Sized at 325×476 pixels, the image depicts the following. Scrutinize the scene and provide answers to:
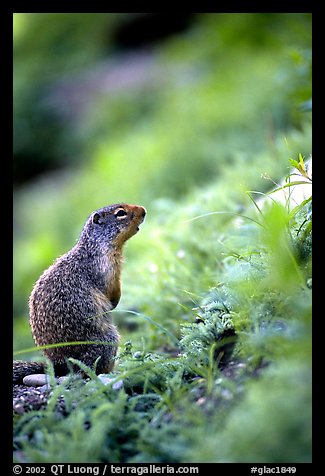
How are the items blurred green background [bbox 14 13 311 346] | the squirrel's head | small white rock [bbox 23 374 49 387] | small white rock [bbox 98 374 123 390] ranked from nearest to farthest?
small white rock [bbox 98 374 123 390], small white rock [bbox 23 374 49 387], the squirrel's head, blurred green background [bbox 14 13 311 346]

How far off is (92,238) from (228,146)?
5.68 m

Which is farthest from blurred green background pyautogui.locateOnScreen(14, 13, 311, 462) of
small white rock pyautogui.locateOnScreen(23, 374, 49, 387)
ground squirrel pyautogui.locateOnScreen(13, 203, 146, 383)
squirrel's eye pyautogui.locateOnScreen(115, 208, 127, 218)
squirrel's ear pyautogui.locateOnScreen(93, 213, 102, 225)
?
squirrel's ear pyautogui.locateOnScreen(93, 213, 102, 225)

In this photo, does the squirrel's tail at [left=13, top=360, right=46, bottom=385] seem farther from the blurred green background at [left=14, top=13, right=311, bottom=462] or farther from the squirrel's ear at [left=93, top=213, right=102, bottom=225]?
the squirrel's ear at [left=93, top=213, right=102, bottom=225]

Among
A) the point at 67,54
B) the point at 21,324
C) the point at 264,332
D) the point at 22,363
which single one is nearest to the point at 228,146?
the point at 21,324

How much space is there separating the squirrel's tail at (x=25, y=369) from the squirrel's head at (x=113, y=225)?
1.08 meters

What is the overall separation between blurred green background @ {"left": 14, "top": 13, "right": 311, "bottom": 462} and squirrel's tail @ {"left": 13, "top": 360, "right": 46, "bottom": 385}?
719mm

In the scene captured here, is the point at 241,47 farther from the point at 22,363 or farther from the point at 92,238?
the point at 22,363

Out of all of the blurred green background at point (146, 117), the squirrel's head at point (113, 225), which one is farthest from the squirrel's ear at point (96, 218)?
the blurred green background at point (146, 117)

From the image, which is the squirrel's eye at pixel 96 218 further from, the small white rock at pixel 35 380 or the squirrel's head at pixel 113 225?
the small white rock at pixel 35 380

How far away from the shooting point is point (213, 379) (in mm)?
3525

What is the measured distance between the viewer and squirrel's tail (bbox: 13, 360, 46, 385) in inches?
170

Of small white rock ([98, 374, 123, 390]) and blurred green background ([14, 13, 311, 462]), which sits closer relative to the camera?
blurred green background ([14, 13, 311, 462])

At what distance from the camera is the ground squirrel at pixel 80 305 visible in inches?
170

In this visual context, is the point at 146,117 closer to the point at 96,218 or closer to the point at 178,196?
the point at 178,196
